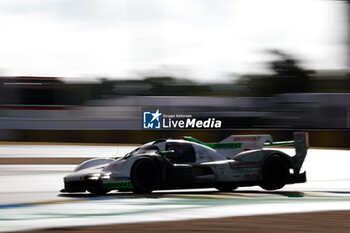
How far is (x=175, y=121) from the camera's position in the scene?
26062mm

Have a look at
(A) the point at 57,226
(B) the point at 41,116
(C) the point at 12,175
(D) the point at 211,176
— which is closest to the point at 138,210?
(A) the point at 57,226

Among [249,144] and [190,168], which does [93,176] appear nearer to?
[190,168]

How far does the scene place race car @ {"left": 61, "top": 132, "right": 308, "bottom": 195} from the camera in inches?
Result: 347

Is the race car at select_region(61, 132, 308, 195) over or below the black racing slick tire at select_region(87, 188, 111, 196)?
over

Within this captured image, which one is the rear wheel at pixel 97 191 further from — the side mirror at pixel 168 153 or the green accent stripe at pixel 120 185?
the side mirror at pixel 168 153

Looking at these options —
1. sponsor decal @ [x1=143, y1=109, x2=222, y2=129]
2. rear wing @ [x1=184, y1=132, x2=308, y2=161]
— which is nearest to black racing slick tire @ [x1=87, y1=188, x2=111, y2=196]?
rear wing @ [x1=184, y1=132, x2=308, y2=161]

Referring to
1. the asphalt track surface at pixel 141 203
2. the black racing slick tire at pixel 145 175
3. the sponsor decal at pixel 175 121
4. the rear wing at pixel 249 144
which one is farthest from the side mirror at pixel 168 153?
the sponsor decal at pixel 175 121

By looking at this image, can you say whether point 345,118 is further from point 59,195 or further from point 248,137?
point 59,195

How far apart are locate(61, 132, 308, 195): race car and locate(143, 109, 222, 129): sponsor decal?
1576cm

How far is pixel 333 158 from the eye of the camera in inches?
703

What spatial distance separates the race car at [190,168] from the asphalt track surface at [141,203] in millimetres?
178

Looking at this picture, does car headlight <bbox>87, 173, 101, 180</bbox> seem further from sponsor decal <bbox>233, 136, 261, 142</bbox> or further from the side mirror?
sponsor decal <bbox>233, 136, 261, 142</bbox>

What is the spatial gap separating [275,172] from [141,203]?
2.76 meters

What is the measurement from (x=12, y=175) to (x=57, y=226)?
24.4 ft
